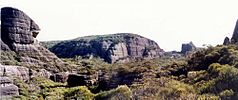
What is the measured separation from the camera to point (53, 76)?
112 meters

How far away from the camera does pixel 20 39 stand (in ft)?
395

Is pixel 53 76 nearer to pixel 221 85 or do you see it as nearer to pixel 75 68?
pixel 75 68

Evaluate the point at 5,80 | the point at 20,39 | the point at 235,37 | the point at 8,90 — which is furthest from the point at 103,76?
the point at 8,90

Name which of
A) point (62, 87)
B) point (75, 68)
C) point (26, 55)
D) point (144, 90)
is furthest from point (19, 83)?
point (144, 90)

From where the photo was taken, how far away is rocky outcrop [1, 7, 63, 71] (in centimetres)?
11800

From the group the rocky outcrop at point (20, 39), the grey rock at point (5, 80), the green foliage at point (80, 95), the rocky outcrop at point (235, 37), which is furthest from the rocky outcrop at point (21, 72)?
the rocky outcrop at point (235, 37)

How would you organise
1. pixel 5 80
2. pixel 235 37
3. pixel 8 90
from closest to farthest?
pixel 8 90
pixel 5 80
pixel 235 37

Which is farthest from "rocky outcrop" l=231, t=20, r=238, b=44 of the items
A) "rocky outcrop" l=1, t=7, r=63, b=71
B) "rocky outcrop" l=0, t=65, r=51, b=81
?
"rocky outcrop" l=1, t=7, r=63, b=71

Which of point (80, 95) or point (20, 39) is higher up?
point (20, 39)

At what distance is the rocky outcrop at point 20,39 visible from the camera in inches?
4646

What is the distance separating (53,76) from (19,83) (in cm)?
1971

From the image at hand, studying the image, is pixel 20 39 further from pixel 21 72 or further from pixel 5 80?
pixel 5 80

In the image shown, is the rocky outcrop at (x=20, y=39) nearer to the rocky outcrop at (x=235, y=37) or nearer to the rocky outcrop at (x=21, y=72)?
the rocky outcrop at (x=21, y=72)

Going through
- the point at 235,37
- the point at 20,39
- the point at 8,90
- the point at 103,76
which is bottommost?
the point at 103,76
